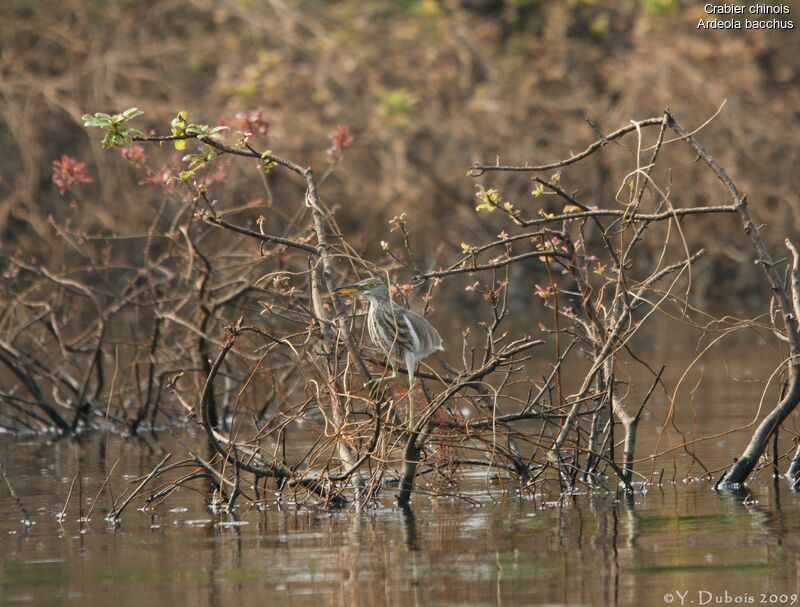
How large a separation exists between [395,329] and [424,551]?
1385 mm

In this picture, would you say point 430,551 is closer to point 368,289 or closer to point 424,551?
point 424,551

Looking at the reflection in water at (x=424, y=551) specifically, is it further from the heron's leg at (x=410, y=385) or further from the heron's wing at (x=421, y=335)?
the heron's wing at (x=421, y=335)

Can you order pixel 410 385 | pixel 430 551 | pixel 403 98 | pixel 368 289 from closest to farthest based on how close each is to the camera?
pixel 430 551, pixel 410 385, pixel 368 289, pixel 403 98

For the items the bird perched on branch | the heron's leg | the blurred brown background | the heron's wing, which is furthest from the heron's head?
the blurred brown background

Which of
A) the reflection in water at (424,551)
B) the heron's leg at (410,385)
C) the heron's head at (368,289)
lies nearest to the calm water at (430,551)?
the reflection in water at (424,551)

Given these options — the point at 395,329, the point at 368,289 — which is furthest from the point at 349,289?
the point at 395,329

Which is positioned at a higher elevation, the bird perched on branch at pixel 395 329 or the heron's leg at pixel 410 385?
the bird perched on branch at pixel 395 329

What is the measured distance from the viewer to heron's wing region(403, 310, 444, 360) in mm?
7262

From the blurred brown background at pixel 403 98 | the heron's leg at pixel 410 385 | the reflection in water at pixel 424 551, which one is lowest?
the reflection in water at pixel 424 551

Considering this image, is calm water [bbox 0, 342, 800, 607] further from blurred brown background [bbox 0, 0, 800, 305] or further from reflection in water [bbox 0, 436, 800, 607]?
blurred brown background [bbox 0, 0, 800, 305]

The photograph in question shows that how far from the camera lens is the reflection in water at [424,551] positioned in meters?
5.45

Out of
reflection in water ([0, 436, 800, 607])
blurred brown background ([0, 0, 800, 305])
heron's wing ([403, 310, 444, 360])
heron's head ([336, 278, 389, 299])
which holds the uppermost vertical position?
blurred brown background ([0, 0, 800, 305])

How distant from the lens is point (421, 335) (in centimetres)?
732

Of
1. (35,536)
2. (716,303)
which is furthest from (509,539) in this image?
(716,303)
